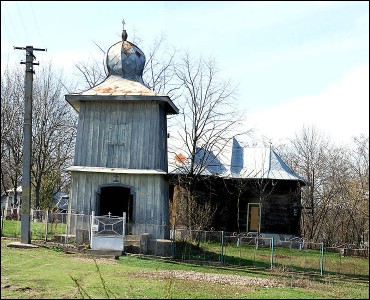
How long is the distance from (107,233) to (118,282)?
756cm

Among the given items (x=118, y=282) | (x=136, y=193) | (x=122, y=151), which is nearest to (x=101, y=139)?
(x=122, y=151)

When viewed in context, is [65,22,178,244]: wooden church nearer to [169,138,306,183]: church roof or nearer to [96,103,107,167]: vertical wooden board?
[96,103,107,167]: vertical wooden board

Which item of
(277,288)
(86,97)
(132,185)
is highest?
(86,97)

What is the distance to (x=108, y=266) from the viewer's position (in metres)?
17.5

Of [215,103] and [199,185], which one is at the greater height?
[215,103]

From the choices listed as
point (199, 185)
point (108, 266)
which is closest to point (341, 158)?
point (199, 185)

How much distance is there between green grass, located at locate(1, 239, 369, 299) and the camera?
39.3 ft

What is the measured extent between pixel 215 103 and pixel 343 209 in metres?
12.8

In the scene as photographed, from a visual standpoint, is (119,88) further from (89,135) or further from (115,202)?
(115,202)

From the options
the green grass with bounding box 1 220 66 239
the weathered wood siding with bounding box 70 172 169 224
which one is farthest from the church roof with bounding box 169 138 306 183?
the green grass with bounding box 1 220 66 239

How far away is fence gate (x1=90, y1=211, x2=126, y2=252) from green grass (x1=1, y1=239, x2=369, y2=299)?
939 millimetres

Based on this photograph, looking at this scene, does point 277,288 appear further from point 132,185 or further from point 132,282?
point 132,185

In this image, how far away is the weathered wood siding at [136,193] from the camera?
77.5 ft

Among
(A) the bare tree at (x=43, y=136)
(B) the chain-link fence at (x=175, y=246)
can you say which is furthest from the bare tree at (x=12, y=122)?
(B) the chain-link fence at (x=175, y=246)
